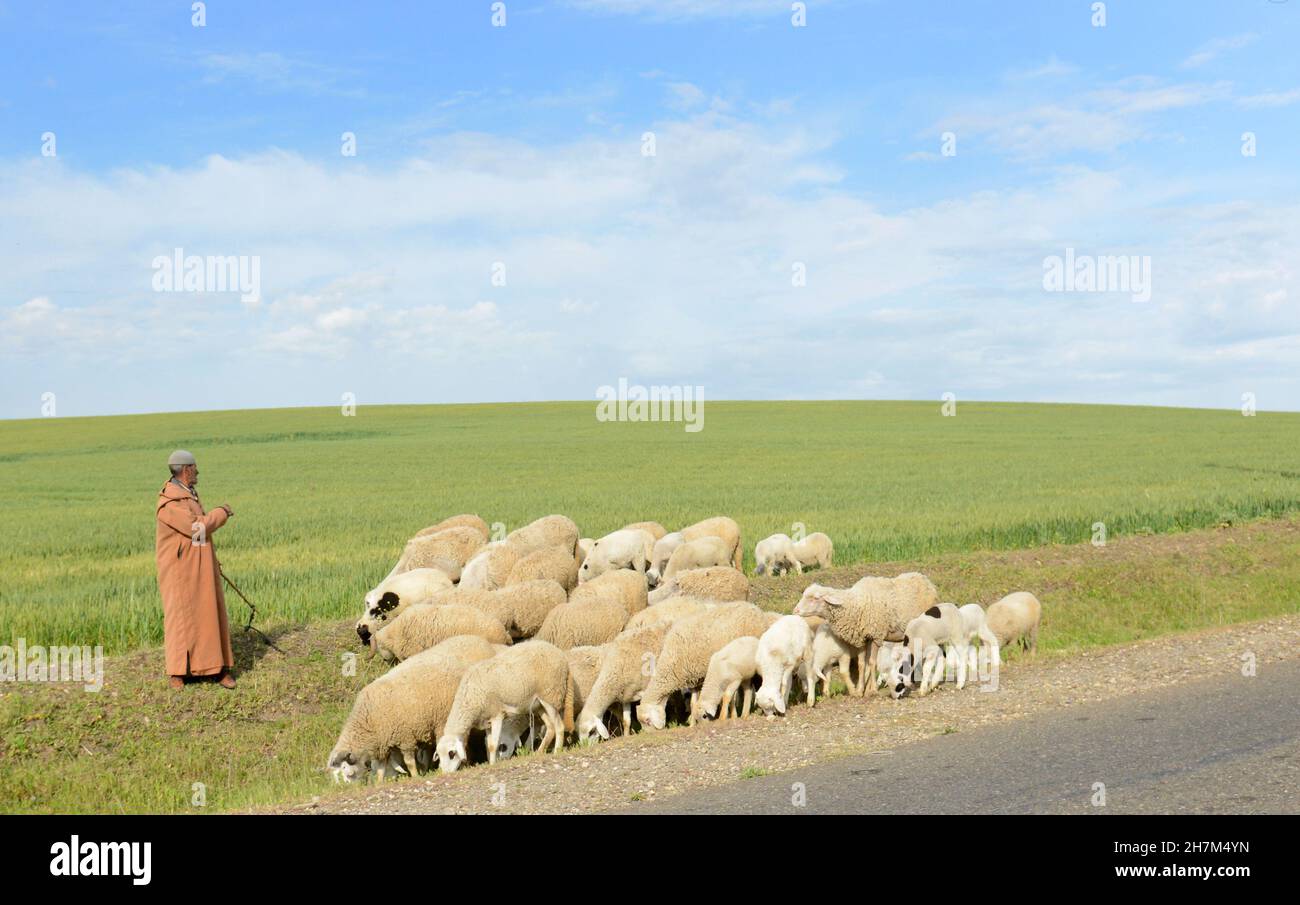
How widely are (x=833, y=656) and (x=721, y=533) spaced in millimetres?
7495

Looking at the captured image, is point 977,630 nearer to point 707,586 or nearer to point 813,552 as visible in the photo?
point 707,586

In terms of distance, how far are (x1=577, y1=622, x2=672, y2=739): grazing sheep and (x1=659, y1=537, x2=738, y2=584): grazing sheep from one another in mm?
6088

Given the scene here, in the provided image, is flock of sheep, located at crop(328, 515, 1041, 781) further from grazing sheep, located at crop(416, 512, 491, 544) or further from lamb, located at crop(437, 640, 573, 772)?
grazing sheep, located at crop(416, 512, 491, 544)

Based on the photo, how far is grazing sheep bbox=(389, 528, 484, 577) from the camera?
58.6 ft

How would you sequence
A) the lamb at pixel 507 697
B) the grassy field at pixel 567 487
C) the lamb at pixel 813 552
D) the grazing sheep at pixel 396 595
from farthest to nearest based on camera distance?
the lamb at pixel 813 552, the grassy field at pixel 567 487, the grazing sheep at pixel 396 595, the lamb at pixel 507 697

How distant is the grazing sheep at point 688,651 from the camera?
11797 millimetres

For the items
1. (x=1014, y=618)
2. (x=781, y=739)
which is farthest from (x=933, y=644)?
(x=781, y=739)

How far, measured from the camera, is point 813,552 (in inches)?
843

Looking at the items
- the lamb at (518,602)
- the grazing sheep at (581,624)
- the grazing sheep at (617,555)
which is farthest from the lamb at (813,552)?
the grazing sheep at (581,624)

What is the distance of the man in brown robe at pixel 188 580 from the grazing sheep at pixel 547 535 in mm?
5714

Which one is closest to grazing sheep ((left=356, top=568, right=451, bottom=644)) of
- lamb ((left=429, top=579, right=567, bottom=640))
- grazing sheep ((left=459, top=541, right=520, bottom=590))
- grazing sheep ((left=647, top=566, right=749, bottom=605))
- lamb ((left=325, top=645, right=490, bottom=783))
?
grazing sheep ((left=459, top=541, right=520, bottom=590))

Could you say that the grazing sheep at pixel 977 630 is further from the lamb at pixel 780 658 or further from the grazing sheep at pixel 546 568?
the grazing sheep at pixel 546 568
